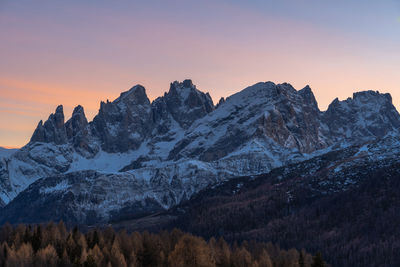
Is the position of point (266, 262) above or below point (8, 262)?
below

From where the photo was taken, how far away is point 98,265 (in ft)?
552

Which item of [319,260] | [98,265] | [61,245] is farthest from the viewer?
[61,245]

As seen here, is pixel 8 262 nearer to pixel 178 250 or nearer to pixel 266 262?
pixel 178 250

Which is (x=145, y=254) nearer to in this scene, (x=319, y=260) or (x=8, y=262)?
(x=8, y=262)

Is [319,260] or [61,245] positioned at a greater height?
[61,245]

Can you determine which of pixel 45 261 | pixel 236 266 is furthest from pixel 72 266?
pixel 236 266

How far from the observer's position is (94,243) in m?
200

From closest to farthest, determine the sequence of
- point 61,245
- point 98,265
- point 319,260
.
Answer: point 319,260, point 98,265, point 61,245

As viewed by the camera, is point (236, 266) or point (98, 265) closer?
point (98, 265)

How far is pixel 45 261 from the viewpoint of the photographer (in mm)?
170500

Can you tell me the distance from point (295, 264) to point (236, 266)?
19.0 metres

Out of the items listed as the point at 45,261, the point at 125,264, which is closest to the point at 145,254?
the point at 125,264

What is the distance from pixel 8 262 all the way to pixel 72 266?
56.5 feet

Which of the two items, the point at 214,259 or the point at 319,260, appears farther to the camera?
the point at 214,259
